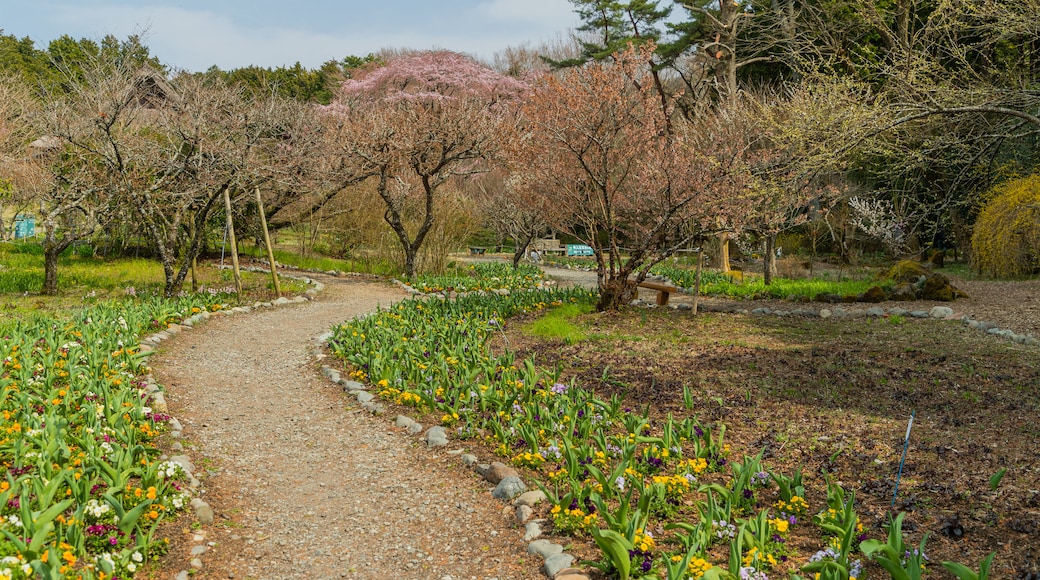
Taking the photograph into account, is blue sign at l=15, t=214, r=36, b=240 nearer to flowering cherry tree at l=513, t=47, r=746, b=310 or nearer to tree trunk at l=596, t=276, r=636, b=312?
flowering cherry tree at l=513, t=47, r=746, b=310

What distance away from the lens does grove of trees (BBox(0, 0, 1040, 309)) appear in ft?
29.0

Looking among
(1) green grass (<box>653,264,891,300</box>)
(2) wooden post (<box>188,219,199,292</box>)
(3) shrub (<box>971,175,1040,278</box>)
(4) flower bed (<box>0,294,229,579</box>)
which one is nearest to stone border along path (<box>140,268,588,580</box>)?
(4) flower bed (<box>0,294,229,579</box>)

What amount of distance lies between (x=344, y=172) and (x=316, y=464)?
11706mm

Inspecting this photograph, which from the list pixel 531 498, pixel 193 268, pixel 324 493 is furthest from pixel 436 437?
pixel 193 268

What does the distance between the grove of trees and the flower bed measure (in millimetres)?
4740

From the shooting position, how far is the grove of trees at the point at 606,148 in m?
8.84

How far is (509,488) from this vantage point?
429cm

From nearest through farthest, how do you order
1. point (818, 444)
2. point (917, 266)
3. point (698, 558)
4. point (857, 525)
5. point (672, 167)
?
1. point (698, 558)
2. point (857, 525)
3. point (818, 444)
4. point (672, 167)
5. point (917, 266)

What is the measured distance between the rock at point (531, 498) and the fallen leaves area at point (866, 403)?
54 centimetres

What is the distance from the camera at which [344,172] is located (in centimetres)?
1569

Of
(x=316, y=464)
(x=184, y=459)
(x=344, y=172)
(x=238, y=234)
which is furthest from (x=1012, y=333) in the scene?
(x=238, y=234)

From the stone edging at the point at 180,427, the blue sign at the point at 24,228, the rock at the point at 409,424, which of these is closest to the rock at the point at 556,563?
the stone edging at the point at 180,427

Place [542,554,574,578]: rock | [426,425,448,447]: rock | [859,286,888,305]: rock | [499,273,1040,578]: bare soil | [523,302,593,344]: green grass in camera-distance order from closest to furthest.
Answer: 1. [542,554,574,578]: rock
2. [499,273,1040,578]: bare soil
3. [426,425,448,447]: rock
4. [523,302,593,344]: green grass
5. [859,286,888,305]: rock

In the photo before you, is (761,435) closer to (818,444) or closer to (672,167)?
(818,444)
